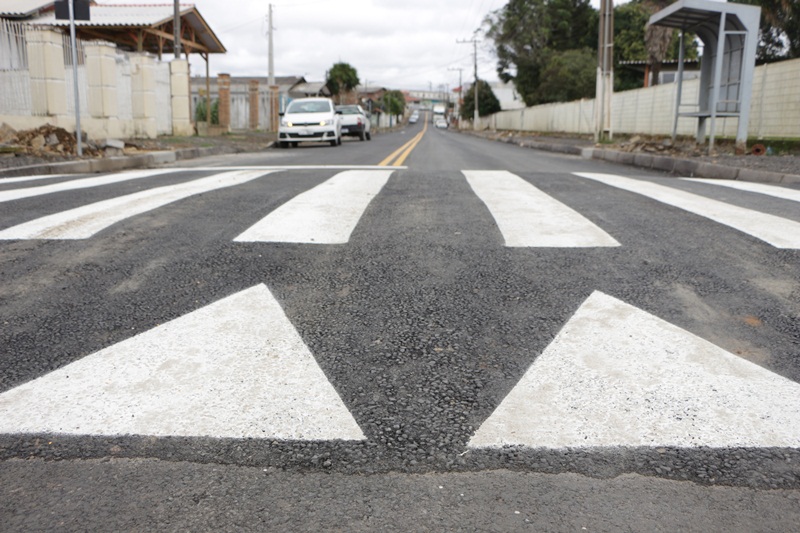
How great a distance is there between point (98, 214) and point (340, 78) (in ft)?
191

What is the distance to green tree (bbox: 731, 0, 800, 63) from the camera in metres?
25.2

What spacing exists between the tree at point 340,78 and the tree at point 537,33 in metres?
14.1

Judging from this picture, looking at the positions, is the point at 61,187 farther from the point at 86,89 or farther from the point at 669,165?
the point at 86,89

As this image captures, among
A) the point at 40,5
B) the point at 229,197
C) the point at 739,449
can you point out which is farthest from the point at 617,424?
the point at 40,5

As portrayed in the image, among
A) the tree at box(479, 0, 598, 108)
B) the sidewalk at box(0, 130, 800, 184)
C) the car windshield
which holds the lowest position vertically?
the sidewalk at box(0, 130, 800, 184)

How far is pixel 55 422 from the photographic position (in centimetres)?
200

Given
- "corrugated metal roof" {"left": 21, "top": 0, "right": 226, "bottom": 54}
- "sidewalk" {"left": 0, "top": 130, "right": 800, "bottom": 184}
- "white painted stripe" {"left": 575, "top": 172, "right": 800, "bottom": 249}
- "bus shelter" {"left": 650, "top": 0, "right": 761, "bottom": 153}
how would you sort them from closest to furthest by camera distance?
"white painted stripe" {"left": 575, "top": 172, "right": 800, "bottom": 249}, "sidewalk" {"left": 0, "top": 130, "right": 800, "bottom": 184}, "bus shelter" {"left": 650, "top": 0, "right": 761, "bottom": 153}, "corrugated metal roof" {"left": 21, "top": 0, "right": 226, "bottom": 54}

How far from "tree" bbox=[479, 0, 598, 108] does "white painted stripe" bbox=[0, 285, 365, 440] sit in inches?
2053

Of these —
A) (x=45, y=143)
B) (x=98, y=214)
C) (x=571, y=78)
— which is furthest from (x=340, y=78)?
(x=98, y=214)

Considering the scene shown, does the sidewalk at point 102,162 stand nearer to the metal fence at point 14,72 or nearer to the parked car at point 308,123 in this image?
the metal fence at point 14,72

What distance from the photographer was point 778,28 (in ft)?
87.5

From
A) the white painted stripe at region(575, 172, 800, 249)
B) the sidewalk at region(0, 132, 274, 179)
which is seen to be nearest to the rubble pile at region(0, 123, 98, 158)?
the sidewalk at region(0, 132, 274, 179)

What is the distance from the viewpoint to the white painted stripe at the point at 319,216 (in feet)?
13.7

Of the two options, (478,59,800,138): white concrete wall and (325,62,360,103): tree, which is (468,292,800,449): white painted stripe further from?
(325,62,360,103): tree
